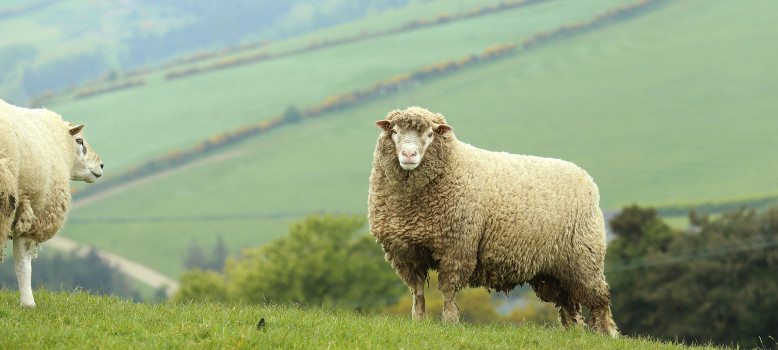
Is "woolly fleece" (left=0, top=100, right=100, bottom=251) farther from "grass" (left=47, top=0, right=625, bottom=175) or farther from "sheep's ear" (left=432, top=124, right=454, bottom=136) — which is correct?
"grass" (left=47, top=0, right=625, bottom=175)

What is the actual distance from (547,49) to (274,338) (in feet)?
491

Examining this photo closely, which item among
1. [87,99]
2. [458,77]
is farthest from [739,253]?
[87,99]

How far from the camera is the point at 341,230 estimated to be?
69875mm

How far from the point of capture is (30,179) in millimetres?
12812

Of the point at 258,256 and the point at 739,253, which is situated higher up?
the point at 739,253

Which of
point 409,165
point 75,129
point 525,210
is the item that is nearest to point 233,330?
point 409,165

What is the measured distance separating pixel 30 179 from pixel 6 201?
670 mm

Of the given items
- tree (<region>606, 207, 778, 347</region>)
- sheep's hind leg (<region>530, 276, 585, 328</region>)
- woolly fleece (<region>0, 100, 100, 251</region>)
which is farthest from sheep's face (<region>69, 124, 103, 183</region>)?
tree (<region>606, 207, 778, 347</region>)

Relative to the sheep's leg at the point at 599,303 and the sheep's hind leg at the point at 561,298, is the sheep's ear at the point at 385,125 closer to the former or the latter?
the sheep's hind leg at the point at 561,298

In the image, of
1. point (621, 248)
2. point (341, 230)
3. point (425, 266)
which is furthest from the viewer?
point (341, 230)

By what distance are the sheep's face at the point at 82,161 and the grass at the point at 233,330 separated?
5.26ft

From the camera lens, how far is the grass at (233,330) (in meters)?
10.9

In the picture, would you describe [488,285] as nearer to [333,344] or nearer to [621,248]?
[333,344]

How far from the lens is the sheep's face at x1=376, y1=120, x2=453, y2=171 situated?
14.3m
